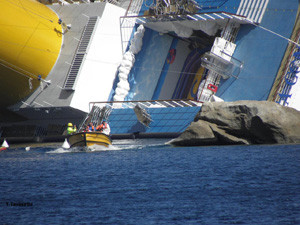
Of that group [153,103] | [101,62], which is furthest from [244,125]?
[101,62]

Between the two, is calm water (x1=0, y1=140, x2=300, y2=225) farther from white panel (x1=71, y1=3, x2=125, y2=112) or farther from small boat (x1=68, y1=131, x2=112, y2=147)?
white panel (x1=71, y1=3, x2=125, y2=112)

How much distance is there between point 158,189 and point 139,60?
83.5 feet

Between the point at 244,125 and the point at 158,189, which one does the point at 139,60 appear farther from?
the point at 158,189

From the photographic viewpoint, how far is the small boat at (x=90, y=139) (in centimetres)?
2792

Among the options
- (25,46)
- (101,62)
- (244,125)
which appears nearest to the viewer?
(244,125)

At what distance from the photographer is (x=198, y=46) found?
40.6 metres

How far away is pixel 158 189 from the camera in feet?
→ 51.2

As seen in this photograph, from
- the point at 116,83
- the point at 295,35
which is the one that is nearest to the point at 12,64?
the point at 116,83

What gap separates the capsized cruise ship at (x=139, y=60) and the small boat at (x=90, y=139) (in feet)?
21.7

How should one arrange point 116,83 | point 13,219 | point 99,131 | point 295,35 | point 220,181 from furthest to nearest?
point 116,83 → point 295,35 → point 99,131 → point 220,181 → point 13,219

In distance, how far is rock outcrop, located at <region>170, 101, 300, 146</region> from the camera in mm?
25797

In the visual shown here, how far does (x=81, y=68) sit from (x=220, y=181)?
22.3 m

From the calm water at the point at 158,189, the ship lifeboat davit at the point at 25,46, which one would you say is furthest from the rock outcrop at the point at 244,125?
the ship lifeboat davit at the point at 25,46

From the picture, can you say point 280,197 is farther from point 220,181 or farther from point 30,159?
point 30,159
